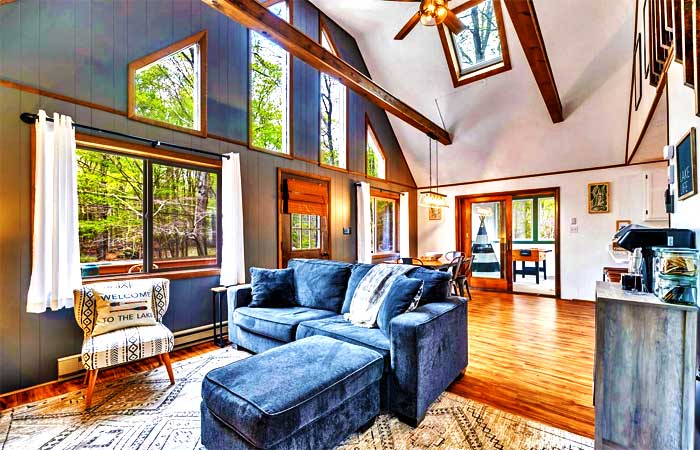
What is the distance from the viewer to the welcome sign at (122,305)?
2555 millimetres

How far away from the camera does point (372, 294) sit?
2.62 m

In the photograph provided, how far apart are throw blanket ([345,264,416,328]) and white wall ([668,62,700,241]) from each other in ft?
5.78

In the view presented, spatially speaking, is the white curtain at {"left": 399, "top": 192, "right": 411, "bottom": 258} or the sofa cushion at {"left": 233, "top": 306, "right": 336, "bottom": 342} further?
the white curtain at {"left": 399, "top": 192, "right": 411, "bottom": 258}

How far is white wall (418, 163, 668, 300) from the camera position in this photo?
5074mm

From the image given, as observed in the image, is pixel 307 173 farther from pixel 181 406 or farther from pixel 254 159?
pixel 181 406

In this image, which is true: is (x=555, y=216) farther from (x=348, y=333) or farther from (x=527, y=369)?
(x=348, y=333)

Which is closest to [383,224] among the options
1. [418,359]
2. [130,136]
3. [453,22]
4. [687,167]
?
[453,22]

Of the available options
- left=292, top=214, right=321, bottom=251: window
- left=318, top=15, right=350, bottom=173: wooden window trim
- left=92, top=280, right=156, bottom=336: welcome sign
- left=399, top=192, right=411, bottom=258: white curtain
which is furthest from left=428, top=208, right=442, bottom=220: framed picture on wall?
Result: left=92, top=280, right=156, bottom=336: welcome sign

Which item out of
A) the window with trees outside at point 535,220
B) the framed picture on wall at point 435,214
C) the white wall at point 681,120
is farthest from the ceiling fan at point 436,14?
the window with trees outside at point 535,220

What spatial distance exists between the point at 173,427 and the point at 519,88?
19.2 ft

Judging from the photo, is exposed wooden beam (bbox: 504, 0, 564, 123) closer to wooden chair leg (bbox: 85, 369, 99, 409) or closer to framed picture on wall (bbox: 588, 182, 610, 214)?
framed picture on wall (bbox: 588, 182, 610, 214)

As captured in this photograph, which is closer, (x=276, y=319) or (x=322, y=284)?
(x=276, y=319)

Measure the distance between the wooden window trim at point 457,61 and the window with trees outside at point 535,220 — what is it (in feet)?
9.88

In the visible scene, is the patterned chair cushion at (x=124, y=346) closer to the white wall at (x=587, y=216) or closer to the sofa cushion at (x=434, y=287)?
the sofa cushion at (x=434, y=287)
